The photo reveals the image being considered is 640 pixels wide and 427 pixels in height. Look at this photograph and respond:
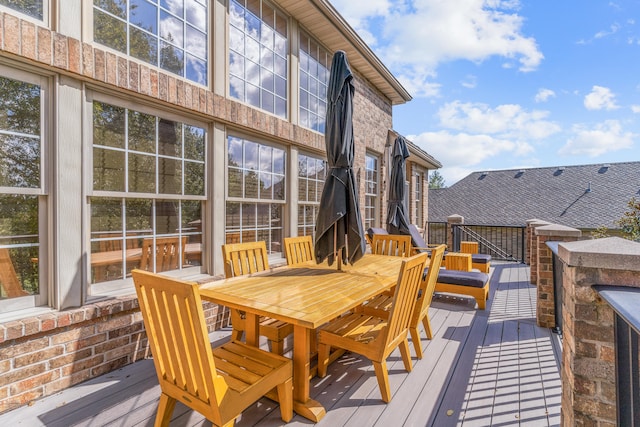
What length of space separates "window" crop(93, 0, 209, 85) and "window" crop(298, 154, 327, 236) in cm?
229

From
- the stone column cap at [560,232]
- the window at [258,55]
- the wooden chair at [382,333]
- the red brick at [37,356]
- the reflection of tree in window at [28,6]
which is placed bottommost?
the red brick at [37,356]

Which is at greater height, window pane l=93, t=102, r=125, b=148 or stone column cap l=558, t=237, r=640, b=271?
window pane l=93, t=102, r=125, b=148

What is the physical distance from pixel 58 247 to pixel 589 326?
3.52 metres

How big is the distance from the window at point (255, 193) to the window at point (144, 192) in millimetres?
484

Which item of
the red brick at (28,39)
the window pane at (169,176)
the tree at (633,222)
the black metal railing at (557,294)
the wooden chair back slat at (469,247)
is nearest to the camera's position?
the red brick at (28,39)

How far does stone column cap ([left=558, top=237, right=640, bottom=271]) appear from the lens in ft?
3.97

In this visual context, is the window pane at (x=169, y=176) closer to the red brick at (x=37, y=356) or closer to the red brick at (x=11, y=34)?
the red brick at (x=11, y=34)

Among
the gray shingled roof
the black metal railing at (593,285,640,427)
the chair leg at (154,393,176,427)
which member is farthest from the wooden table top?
the gray shingled roof

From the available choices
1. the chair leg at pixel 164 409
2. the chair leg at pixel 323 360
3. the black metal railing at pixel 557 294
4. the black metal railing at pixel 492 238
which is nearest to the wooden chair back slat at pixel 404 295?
the chair leg at pixel 323 360

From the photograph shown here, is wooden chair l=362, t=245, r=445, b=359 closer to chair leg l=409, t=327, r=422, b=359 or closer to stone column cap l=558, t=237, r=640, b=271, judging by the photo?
chair leg l=409, t=327, r=422, b=359

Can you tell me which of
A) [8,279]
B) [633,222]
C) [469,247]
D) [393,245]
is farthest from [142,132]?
[633,222]

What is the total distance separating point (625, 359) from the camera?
121 centimetres

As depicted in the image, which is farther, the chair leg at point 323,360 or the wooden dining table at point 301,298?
the chair leg at point 323,360

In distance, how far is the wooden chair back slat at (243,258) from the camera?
10.4 ft
